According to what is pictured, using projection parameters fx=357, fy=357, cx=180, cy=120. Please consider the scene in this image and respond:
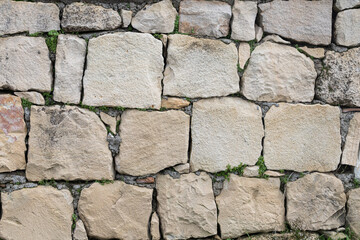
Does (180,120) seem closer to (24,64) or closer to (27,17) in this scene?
(24,64)

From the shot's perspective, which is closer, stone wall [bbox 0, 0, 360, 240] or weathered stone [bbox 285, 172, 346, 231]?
stone wall [bbox 0, 0, 360, 240]

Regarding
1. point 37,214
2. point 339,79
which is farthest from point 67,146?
point 339,79

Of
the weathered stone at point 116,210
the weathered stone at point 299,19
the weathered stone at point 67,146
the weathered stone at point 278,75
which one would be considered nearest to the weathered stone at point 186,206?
the weathered stone at point 116,210

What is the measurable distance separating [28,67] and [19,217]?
100 centimetres

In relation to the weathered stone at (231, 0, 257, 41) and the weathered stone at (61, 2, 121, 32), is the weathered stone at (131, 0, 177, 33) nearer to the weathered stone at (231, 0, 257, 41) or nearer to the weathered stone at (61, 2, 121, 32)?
the weathered stone at (61, 2, 121, 32)

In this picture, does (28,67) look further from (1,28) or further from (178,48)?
(178,48)

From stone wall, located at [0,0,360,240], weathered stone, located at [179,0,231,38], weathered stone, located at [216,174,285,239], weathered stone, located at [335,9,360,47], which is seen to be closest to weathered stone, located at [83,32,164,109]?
stone wall, located at [0,0,360,240]

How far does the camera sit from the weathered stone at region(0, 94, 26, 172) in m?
2.35

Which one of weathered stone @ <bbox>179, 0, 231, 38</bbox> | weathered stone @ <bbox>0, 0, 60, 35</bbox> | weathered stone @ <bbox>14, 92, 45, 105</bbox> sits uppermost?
weathered stone @ <bbox>179, 0, 231, 38</bbox>

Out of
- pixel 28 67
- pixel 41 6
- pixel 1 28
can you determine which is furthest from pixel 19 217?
pixel 41 6

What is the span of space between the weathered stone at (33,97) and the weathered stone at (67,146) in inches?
1.7

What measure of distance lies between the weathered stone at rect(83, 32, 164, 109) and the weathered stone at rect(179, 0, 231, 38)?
27 centimetres

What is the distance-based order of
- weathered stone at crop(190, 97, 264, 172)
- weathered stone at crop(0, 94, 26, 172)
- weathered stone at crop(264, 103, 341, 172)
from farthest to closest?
1. weathered stone at crop(264, 103, 341, 172)
2. weathered stone at crop(190, 97, 264, 172)
3. weathered stone at crop(0, 94, 26, 172)

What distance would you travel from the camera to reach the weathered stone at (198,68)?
2.53 meters
